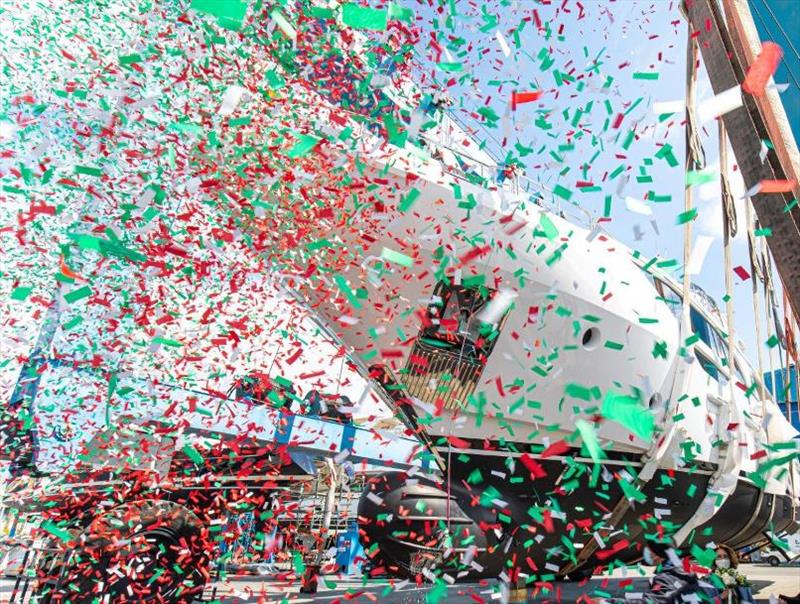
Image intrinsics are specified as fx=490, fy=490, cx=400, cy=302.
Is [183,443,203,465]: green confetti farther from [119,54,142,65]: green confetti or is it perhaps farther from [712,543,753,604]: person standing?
[712,543,753,604]: person standing

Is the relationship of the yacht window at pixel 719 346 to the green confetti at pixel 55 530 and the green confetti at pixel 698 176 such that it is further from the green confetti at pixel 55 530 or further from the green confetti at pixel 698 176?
the green confetti at pixel 55 530

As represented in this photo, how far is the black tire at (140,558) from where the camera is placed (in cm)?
387

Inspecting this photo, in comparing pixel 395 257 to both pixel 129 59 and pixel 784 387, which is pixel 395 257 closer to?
pixel 129 59

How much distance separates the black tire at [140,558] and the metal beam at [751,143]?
4.77m

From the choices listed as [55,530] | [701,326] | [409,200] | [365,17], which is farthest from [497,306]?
[701,326]

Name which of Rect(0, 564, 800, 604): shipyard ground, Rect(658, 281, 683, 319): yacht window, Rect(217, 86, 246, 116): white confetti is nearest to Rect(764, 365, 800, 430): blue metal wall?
Rect(658, 281, 683, 319): yacht window

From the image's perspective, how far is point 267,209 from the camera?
205 inches

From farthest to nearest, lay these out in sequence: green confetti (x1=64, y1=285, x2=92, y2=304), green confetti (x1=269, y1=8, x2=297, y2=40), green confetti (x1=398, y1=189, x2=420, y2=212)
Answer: green confetti (x1=398, y1=189, x2=420, y2=212) < green confetti (x1=269, y1=8, x2=297, y2=40) < green confetti (x1=64, y1=285, x2=92, y2=304)

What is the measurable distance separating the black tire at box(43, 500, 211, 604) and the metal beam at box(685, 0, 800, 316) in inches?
188

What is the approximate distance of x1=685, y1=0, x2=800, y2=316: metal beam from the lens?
1.79m

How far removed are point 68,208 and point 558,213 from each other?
19.8 feet

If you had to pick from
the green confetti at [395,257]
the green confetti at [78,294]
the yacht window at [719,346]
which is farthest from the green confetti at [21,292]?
the yacht window at [719,346]

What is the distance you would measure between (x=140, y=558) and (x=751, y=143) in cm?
509

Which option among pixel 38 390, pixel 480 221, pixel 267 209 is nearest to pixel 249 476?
pixel 38 390
